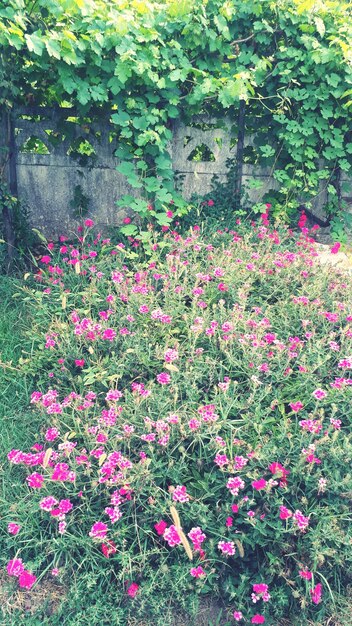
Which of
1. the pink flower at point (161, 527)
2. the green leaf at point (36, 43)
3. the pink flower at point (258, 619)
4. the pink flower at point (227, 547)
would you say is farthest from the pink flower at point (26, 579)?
the green leaf at point (36, 43)

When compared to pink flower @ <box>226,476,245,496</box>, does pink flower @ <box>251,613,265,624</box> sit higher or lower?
lower

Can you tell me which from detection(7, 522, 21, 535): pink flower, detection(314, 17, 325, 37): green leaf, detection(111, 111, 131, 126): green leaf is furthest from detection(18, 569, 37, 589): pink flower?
detection(314, 17, 325, 37): green leaf

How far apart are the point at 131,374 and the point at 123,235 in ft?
5.94

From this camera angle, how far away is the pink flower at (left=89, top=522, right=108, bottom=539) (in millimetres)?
1798

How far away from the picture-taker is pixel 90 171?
430 centimetres

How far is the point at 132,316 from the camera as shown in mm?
2709

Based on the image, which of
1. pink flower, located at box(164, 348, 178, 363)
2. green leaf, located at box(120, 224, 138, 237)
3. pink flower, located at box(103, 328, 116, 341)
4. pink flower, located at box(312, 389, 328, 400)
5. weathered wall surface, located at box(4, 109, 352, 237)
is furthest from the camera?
weathered wall surface, located at box(4, 109, 352, 237)

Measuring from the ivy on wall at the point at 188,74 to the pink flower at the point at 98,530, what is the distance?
7.92 ft

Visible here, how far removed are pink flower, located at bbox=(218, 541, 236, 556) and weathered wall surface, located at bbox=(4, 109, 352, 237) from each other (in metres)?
3.09

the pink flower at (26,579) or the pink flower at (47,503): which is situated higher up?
the pink flower at (47,503)

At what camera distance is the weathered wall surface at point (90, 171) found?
4160mm

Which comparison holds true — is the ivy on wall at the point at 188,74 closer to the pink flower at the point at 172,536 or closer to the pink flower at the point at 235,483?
the pink flower at the point at 235,483

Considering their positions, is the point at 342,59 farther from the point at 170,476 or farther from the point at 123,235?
the point at 170,476

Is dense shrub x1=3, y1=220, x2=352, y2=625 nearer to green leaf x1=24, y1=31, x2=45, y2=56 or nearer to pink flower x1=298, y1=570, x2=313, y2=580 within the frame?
pink flower x1=298, y1=570, x2=313, y2=580
